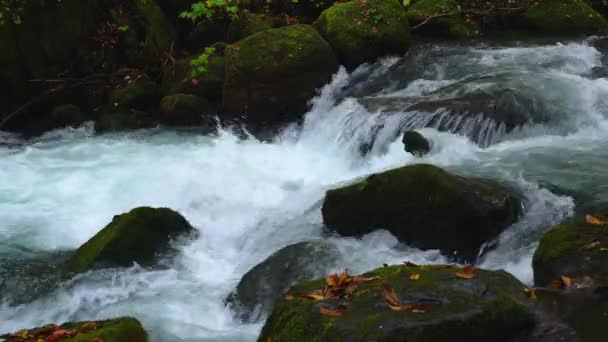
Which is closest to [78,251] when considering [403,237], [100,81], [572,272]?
[403,237]

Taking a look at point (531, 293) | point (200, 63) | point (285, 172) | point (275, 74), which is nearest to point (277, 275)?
point (531, 293)

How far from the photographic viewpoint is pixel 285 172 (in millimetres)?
9211

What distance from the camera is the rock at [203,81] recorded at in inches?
448

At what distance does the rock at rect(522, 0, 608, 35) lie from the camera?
12523 mm

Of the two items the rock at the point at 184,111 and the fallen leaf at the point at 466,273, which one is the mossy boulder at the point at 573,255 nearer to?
the fallen leaf at the point at 466,273

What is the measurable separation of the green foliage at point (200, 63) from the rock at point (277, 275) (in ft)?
18.6

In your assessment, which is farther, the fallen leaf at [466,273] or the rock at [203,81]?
the rock at [203,81]

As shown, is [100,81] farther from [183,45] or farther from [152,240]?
[152,240]

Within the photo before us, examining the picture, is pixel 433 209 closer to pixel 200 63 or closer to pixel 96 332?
pixel 96 332

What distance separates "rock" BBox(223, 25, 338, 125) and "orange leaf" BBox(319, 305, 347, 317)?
7.19 metres

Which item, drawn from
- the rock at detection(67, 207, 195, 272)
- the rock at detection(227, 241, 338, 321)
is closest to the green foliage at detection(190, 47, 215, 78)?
the rock at detection(67, 207, 195, 272)

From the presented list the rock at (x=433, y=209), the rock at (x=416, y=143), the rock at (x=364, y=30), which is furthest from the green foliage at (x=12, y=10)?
the rock at (x=433, y=209)

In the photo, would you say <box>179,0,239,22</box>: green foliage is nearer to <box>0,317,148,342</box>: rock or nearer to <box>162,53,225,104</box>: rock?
<box>162,53,225,104</box>: rock

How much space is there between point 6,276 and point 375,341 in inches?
177
